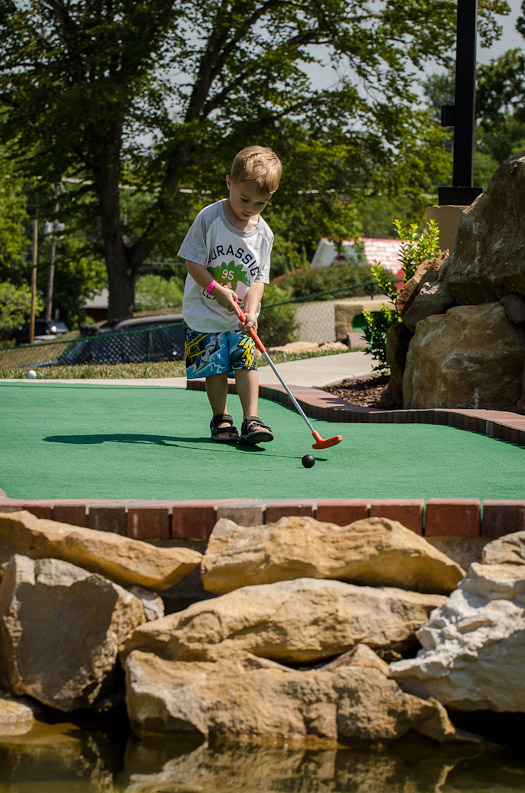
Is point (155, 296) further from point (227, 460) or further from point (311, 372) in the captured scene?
point (227, 460)

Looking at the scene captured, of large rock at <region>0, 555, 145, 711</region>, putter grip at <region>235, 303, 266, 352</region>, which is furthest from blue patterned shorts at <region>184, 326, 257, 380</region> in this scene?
large rock at <region>0, 555, 145, 711</region>

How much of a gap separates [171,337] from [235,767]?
15.6 metres

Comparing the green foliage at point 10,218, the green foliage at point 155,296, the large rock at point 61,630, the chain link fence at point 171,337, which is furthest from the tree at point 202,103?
the green foliage at point 155,296

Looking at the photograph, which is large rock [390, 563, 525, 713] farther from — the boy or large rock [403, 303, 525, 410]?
large rock [403, 303, 525, 410]

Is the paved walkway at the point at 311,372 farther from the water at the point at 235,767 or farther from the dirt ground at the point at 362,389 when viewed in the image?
the water at the point at 235,767

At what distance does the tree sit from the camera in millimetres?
21500

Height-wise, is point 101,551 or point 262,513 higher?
point 262,513

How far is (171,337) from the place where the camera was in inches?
712

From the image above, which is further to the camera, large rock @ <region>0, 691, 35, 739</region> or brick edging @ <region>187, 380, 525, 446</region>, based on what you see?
brick edging @ <region>187, 380, 525, 446</region>

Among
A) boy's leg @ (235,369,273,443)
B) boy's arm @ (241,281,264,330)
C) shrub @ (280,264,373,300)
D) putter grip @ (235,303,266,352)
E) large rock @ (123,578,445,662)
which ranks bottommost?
large rock @ (123,578,445,662)

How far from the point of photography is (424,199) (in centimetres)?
2431

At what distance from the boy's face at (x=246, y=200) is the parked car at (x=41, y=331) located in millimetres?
42363

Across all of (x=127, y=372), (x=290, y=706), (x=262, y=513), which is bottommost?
(x=290, y=706)

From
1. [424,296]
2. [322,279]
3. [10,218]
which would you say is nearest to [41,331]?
[10,218]
